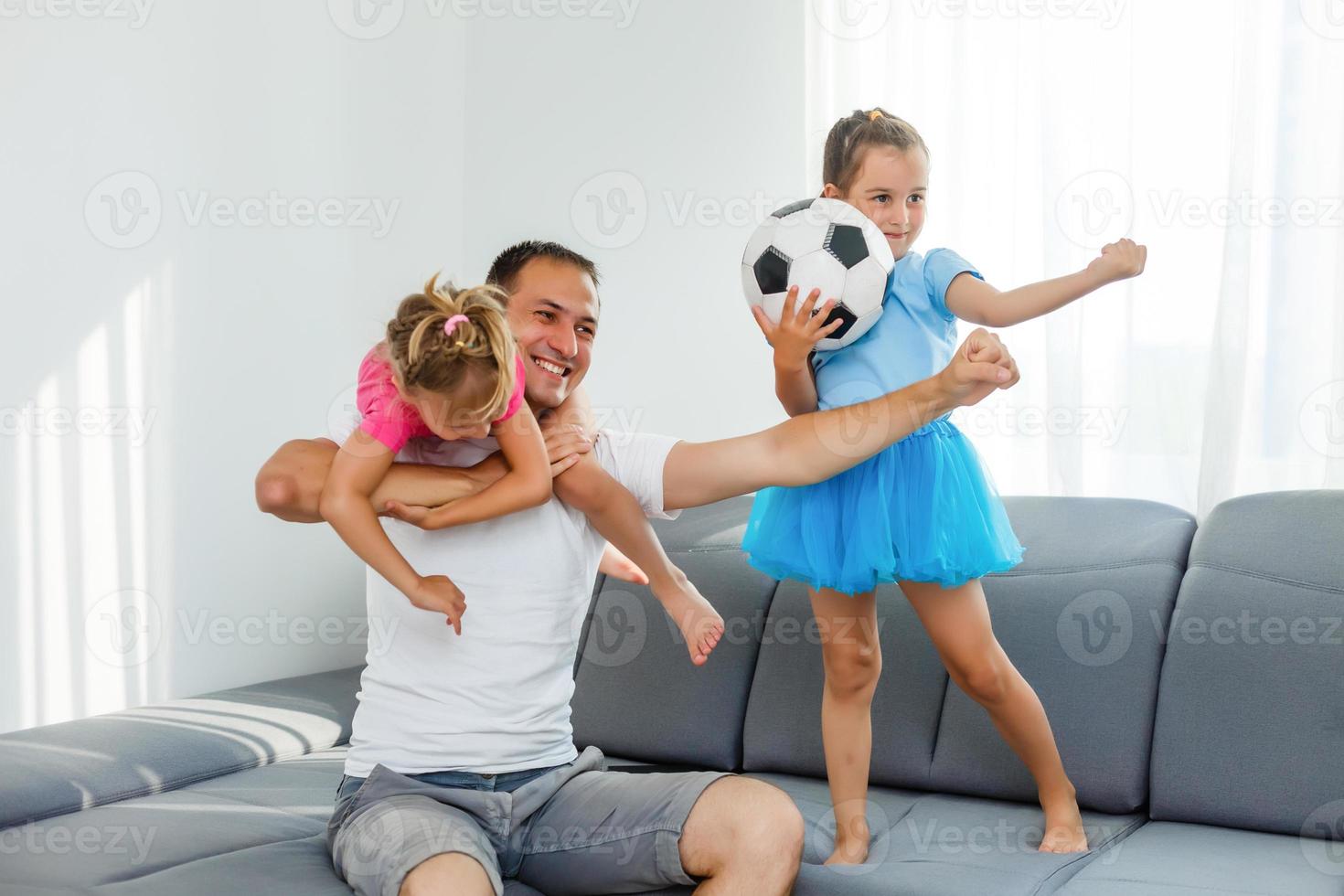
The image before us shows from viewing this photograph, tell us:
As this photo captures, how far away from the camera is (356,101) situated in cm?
312

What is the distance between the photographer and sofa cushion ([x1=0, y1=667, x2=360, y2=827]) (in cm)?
193

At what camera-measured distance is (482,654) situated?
5.28 ft

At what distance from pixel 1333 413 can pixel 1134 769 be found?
2.64ft

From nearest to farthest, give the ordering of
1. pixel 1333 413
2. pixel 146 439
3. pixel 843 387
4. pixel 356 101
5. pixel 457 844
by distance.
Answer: pixel 457 844 → pixel 843 387 → pixel 1333 413 → pixel 146 439 → pixel 356 101

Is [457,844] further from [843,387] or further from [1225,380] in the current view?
[1225,380]

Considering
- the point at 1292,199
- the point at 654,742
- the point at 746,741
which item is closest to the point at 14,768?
the point at 654,742

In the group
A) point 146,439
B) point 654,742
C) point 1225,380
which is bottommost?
point 654,742

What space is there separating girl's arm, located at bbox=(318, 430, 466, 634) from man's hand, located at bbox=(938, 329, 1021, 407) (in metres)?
0.66

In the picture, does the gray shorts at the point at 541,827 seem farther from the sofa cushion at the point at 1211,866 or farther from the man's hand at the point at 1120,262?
the man's hand at the point at 1120,262

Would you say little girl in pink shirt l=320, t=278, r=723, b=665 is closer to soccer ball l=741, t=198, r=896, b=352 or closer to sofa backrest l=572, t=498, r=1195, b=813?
soccer ball l=741, t=198, r=896, b=352

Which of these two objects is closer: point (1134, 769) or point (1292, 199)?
point (1134, 769)

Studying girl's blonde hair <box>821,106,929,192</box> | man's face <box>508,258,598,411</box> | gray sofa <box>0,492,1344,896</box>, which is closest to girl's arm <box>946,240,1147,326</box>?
girl's blonde hair <box>821,106,929,192</box>

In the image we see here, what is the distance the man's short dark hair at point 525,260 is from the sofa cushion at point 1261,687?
110cm

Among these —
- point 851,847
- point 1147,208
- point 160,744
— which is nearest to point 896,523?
point 851,847
